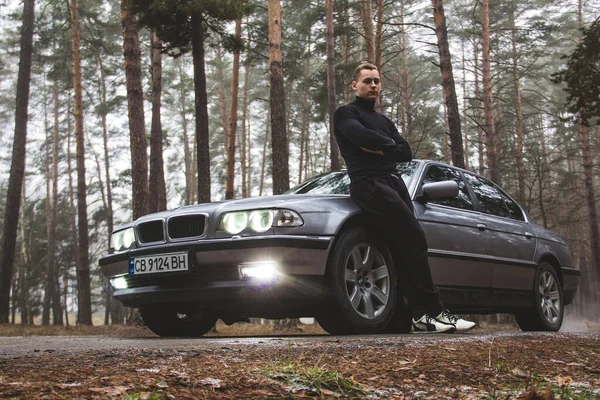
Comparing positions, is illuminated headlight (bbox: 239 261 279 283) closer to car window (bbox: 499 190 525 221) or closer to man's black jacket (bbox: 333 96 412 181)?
man's black jacket (bbox: 333 96 412 181)

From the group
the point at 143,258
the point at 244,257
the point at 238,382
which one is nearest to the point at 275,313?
the point at 244,257

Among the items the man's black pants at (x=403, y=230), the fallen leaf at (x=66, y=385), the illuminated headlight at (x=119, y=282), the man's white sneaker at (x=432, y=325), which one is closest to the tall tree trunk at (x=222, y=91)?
the illuminated headlight at (x=119, y=282)

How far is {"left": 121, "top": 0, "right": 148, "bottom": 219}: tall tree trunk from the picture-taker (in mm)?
12102

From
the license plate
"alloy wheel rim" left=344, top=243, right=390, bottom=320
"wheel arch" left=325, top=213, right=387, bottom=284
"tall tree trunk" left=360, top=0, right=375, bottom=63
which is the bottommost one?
"alloy wheel rim" left=344, top=243, right=390, bottom=320

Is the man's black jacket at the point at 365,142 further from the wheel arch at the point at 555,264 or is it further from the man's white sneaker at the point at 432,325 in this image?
the wheel arch at the point at 555,264

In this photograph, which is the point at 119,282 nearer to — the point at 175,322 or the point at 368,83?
the point at 175,322

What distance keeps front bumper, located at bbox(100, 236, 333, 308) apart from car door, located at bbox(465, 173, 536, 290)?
8.36 feet

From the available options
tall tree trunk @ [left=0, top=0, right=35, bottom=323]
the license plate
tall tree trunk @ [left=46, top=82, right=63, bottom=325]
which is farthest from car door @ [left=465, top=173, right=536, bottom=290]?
tall tree trunk @ [left=46, top=82, right=63, bottom=325]

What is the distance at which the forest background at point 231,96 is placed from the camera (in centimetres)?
1312

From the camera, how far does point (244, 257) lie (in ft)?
15.3

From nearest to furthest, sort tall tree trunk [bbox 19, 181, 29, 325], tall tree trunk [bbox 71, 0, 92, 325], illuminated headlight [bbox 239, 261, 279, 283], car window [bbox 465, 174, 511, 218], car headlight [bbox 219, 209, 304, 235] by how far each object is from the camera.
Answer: illuminated headlight [bbox 239, 261, 279, 283] → car headlight [bbox 219, 209, 304, 235] → car window [bbox 465, 174, 511, 218] → tall tree trunk [bbox 71, 0, 92, 325] → tall tree trunk [bbox 19, 181, 29, 325]

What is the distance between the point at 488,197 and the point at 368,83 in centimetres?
257

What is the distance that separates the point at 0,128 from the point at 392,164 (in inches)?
1440

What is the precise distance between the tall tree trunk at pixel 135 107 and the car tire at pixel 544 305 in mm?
7428
